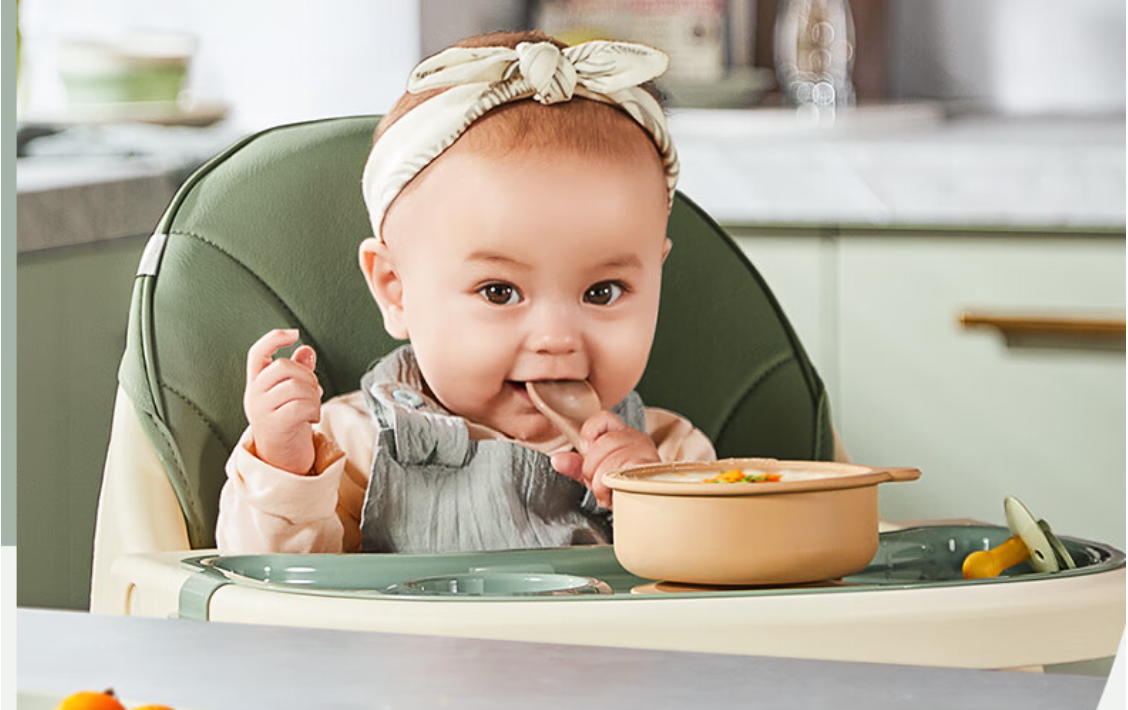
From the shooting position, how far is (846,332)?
845mm

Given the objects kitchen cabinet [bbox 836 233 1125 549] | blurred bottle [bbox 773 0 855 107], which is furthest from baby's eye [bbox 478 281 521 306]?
blurred bottle [bbox 773 0 855 107]

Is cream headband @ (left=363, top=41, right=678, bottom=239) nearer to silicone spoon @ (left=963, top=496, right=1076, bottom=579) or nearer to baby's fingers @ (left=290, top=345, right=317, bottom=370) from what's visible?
baby's fingers @ (left=290, top=345, right=317, bottom=370)

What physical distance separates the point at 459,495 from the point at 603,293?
99mm

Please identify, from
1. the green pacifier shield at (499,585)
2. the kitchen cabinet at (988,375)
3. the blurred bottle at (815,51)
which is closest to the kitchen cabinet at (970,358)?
the kitchen cabinet at (988,375)

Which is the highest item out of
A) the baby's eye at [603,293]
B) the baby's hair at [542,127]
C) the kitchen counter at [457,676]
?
the baby's hair at [542,127]

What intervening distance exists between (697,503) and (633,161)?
0.15 meters

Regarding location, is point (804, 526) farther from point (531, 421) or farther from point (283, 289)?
point (283, 289)

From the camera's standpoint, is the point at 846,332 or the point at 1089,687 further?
the point at 846,332

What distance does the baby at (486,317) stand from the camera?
58cm

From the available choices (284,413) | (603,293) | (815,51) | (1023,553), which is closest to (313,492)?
(284,413)

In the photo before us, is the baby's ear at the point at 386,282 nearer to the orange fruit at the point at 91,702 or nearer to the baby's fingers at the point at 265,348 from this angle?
the baby's fingers at the point at 265,348

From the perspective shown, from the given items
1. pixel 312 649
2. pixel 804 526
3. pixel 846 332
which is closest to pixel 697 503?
pixel 804 526

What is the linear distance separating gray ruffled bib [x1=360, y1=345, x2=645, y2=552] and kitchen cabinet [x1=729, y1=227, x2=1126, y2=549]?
0.61ft

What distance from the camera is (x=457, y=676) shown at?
468 mm
